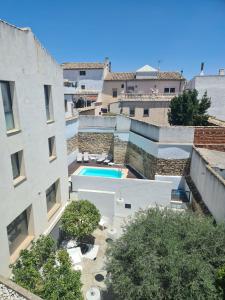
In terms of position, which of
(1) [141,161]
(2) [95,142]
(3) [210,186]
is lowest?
(1) [141,161]

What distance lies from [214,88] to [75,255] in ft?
104

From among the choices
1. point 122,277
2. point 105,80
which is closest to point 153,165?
point 122,277

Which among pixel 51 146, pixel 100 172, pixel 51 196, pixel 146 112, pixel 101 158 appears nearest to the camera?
pixel 51 146

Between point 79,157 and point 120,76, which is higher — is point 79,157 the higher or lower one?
the lower one

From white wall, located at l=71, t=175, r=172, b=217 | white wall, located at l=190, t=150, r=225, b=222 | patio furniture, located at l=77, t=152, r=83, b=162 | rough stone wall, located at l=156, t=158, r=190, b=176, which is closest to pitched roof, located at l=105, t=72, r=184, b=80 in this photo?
patio furniture, located at l=77, t=152, r=83, b=162

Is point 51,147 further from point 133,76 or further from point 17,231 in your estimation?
point 133,76

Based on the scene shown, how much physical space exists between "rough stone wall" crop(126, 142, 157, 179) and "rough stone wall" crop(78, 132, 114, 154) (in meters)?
3.84

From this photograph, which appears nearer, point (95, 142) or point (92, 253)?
point (92, 253)

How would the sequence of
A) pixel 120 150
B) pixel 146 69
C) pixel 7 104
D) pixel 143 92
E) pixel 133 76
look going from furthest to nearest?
1. pixel 133 76
2. pixel 146 69
3. pixel 143 92
4. pixel 120 150
5. pixel 7 104

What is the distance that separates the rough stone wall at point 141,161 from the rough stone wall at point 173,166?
584 mm

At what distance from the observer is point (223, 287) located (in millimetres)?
8266

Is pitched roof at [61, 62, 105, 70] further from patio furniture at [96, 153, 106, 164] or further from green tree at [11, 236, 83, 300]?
green tree at [11, 236, 83, 300]

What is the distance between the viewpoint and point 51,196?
16328 millimetres

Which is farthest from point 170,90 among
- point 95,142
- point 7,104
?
point 7,104
